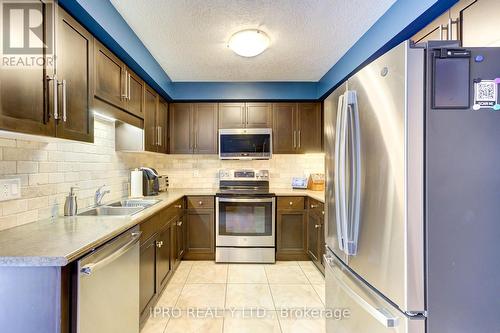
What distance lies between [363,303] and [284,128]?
105 inches

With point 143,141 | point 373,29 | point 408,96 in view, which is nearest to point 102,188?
point 143,141

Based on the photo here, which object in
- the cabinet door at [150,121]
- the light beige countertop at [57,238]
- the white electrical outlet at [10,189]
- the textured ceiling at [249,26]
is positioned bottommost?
the light beige countertop at [57,238]

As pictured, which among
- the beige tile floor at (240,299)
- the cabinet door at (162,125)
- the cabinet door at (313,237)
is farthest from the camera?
the cabinet door at (162,125)

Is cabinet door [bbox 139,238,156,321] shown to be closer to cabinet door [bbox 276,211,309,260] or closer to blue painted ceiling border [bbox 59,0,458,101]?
blue painted ceiling border [bbox 59,0,458,101]

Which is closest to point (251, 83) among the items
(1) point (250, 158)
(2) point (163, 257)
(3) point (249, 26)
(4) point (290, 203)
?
(1) point (250, 158)

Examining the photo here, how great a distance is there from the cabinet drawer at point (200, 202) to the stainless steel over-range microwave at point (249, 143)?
0.62 metres

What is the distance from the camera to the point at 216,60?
2691 millimetres

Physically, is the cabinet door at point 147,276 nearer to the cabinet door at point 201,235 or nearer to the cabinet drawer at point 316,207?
the cabinet door at point 201,235

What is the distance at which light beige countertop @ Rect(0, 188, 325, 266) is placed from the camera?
998mm

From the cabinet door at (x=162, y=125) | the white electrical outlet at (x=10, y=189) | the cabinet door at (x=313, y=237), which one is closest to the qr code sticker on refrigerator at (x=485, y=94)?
the cabinet door at (x=313, y=237)

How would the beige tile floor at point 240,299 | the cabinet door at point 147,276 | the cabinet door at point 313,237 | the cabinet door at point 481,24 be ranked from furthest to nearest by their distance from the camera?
1. the cabinet door at point 313,237
2. the beige tile floor at point 240,299
3. the cabinet door at point 147,276
4. the cabinet door at point 481,24

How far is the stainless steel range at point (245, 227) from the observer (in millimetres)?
3236

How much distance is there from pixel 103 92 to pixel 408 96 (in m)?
1.88

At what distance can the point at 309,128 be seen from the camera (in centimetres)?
Result: 360
